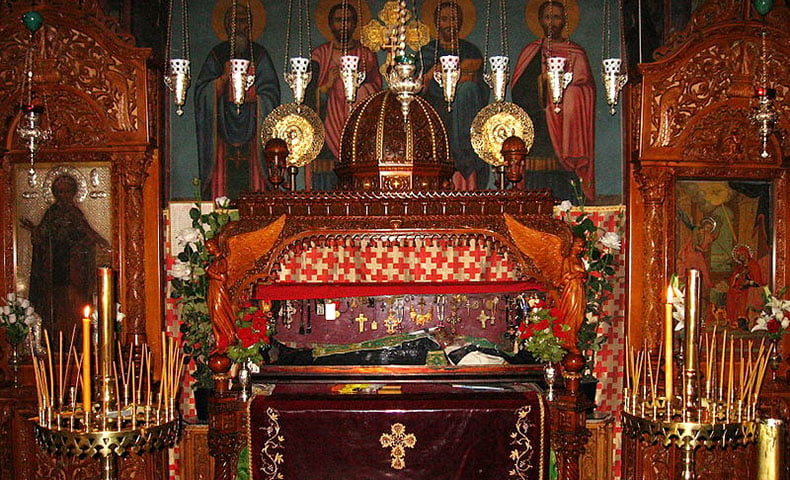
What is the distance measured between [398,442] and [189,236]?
7.36 feet

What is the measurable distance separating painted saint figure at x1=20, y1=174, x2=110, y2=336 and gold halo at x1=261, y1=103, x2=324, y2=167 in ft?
5.08

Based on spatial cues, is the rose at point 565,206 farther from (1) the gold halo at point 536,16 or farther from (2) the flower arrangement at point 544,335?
(1) the gold halo at point 536,16

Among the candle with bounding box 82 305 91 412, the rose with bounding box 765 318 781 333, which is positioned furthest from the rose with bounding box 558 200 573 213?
the candle with bounding box 82 305 91 412

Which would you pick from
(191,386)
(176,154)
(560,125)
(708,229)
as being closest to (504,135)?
(560,125)

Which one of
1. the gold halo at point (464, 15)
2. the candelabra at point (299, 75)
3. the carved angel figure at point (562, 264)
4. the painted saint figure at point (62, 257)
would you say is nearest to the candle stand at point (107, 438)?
the carved angel figure at point (562, 264)

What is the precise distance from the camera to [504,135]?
6.33 meters

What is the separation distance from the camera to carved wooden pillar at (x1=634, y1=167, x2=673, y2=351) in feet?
19.3

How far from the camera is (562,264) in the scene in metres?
5.05

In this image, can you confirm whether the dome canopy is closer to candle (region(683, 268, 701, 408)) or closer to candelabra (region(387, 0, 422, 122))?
candelabra (region(387, 0, 422, 122))

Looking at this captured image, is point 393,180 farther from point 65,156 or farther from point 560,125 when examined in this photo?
point 65,156

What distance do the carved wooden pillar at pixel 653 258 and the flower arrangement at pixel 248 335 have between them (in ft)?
9.25

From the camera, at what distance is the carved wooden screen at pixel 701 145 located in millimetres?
5707

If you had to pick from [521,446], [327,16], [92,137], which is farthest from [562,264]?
[92,137]

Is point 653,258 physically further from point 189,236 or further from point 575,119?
point 189,236
